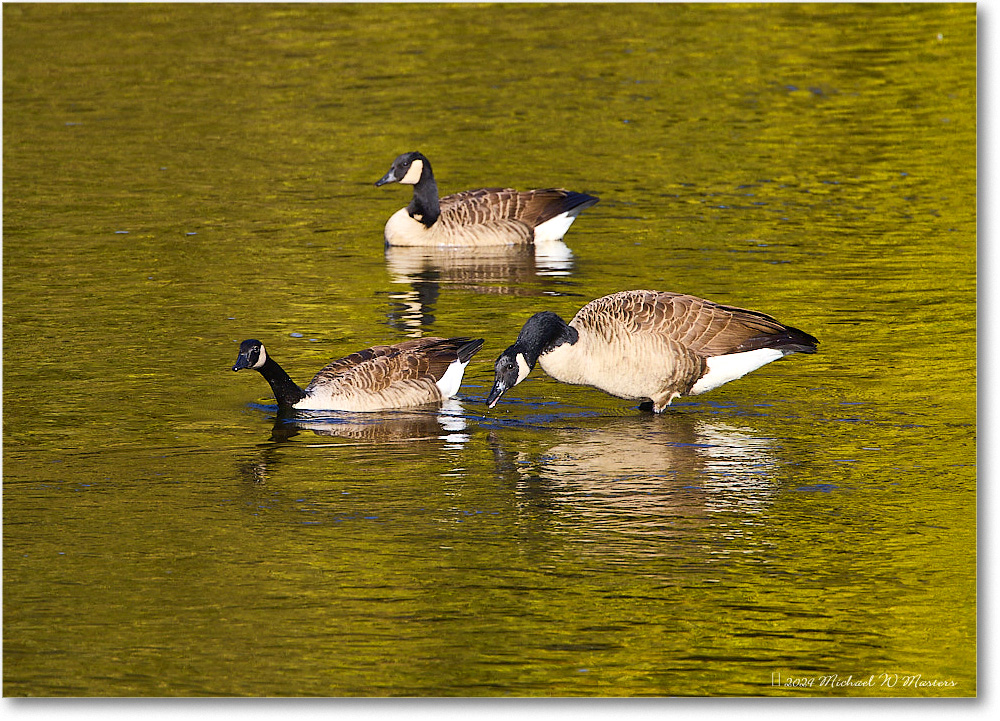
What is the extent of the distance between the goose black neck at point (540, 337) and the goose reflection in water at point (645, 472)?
738 mm

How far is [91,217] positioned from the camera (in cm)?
2028

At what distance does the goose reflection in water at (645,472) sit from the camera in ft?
33.1

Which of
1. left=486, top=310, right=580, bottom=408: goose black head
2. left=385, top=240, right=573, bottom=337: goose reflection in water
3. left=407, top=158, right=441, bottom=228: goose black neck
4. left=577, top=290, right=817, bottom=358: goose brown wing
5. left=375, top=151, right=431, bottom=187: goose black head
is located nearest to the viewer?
left=486, top=310, right=580, bottom=408: goose black head

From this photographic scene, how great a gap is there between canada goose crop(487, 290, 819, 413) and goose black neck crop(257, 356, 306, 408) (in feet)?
6.79

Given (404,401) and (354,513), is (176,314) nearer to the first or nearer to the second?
(404,401)

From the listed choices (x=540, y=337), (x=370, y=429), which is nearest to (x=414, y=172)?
(x=370, y=429)

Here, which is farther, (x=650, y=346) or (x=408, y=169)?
(x=408, y=169)

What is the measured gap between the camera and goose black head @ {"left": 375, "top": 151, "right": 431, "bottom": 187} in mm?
19422

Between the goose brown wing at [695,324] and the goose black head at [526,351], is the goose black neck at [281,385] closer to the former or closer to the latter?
the goose black head at [526,351]

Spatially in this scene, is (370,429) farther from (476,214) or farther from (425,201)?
(476,214)

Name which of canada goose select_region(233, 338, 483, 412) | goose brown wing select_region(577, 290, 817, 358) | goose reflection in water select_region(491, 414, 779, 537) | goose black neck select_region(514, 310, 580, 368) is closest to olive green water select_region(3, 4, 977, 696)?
goose reflection in water select_region(491, 414, 779, 537)

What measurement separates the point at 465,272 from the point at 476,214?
5.33 ft

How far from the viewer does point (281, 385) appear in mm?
12492

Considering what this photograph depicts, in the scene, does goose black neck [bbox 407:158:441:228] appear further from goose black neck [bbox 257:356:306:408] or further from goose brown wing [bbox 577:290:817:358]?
goose brown wing [bbox 577:290:817:358]
